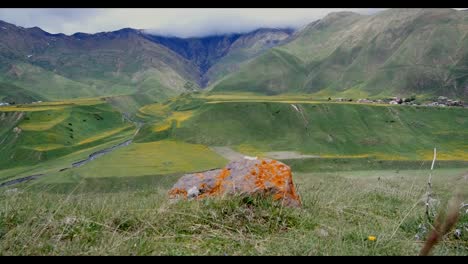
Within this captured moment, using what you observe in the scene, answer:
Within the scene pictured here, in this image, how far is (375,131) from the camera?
411ft

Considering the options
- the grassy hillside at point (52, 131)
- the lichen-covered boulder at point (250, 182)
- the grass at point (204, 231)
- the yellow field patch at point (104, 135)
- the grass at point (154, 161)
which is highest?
the grass at point (204, 231)

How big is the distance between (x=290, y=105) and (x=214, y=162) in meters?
54.6

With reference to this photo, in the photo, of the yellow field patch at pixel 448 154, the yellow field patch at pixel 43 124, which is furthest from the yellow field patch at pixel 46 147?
the yellow field patch at pixel 448 154

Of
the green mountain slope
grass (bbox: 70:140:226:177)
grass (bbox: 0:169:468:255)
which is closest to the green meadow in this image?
grass (bbox: 0:169:468:255)

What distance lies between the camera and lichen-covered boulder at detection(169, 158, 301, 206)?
747 centimetres

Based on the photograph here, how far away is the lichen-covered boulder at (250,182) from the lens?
24.5 ft

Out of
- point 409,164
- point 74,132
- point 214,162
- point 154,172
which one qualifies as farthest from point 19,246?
point 74,132

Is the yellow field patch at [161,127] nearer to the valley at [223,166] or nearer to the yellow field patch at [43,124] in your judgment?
the valley at [223,166]

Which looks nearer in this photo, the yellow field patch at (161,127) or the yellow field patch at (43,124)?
the yellow field patch at (161,127)

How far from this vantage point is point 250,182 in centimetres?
791

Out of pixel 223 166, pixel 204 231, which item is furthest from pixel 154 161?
pixel 204 231

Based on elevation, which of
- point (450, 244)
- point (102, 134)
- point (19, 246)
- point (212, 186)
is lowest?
point (102, 134)

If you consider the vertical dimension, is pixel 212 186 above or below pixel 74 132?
above

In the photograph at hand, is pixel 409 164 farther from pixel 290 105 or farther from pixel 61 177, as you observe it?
pixel 61 177
